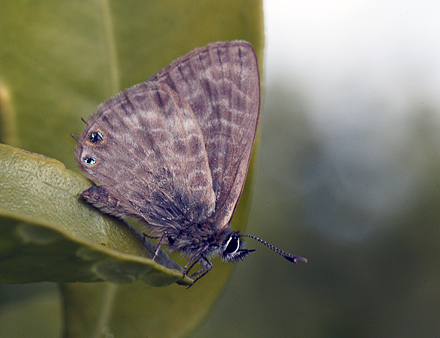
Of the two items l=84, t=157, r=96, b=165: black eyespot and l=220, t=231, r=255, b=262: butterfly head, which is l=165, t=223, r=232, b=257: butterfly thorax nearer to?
l=220, t=231, r=255, b=262: butterfly head

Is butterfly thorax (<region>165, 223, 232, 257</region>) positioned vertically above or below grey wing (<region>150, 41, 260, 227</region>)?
below

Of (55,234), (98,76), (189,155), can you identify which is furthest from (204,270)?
(55,234)

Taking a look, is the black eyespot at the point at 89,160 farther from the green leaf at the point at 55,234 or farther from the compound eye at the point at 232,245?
the compound eye at the point at 232,245

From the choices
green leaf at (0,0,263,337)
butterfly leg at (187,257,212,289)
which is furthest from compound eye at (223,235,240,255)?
green leaf at (0,0,263,337)

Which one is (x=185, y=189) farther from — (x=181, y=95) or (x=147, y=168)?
(x=181, y=95)

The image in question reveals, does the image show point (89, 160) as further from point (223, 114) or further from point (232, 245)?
point (232, 245)

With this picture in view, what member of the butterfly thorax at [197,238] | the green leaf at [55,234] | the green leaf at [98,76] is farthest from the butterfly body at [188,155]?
the green leaf at [55,234]
